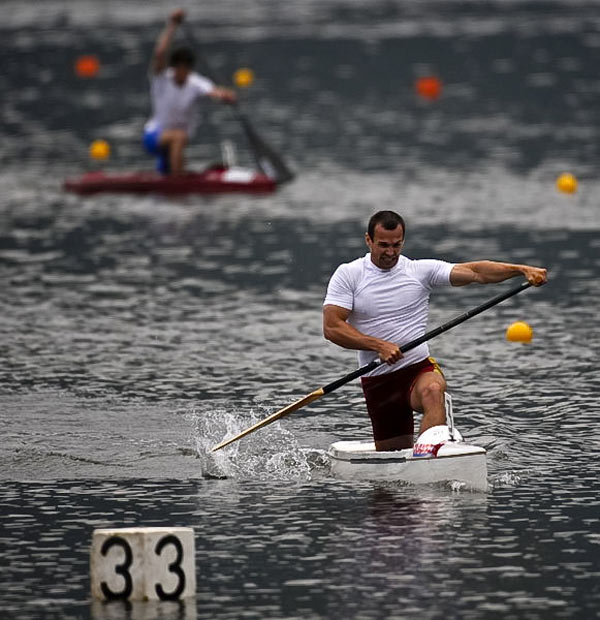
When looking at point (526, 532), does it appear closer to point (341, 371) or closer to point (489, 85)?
point (341, 371)

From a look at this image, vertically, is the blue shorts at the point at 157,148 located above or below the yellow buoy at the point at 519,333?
above

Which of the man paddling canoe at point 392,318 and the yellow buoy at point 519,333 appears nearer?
the man paddling canoe at point 392,318

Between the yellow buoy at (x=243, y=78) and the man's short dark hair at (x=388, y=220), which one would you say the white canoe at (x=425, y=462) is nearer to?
the man's short dark hair at (x=388, y=220)

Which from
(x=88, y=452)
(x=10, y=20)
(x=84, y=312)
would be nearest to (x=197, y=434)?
(x=88, y=452)

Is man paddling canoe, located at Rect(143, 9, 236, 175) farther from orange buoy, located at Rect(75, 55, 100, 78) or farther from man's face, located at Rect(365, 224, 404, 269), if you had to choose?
orange buoy, located at Rect(75, 55, 100, 78)

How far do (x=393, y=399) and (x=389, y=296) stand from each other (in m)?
0.63

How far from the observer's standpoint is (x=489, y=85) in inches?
1396

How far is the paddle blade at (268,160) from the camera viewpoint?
24234 mm

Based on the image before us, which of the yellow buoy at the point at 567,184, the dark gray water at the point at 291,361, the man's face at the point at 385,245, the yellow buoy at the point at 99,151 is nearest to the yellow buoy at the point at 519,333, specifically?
the dark gray water at the point at 291,361

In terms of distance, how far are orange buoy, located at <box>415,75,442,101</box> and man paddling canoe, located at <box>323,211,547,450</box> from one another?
22.2 meters

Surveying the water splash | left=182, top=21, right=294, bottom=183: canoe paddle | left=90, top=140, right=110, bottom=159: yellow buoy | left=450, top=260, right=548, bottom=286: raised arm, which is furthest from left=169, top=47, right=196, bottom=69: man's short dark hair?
left=450, top=260, right=548, bottom=286: raised arm

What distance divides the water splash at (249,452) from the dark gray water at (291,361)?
26 mm

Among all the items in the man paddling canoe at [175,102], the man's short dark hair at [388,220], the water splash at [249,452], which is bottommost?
the water splash at [249,452]

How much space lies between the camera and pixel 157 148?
24.1 m
